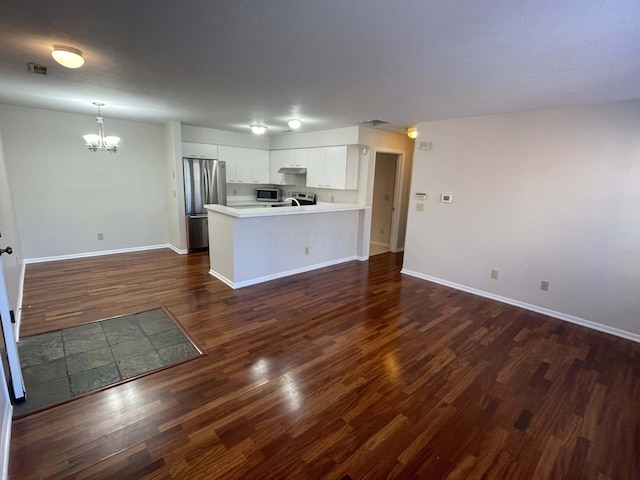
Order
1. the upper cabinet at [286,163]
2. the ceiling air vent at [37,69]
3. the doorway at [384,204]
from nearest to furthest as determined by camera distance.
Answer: the ceiling air vent at [37,69]
the upper cabinet at [286,163]
the doorway at [384,204]

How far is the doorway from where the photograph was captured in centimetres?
659

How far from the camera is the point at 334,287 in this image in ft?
14.5

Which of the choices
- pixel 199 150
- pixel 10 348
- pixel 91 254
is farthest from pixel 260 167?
pixel 10 348

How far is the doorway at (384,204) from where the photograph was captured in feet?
21.6

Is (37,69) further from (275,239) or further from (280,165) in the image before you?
(280,165)

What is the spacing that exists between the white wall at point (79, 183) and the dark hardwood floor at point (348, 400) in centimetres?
176

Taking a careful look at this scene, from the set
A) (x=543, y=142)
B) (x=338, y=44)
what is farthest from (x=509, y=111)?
(x=338, y=44)

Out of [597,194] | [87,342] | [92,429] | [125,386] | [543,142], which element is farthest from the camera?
[543,142]

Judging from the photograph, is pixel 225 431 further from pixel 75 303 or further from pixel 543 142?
pixel 543 142

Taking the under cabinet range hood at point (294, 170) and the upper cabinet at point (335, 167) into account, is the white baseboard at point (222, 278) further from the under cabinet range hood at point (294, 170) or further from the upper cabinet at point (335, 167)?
the under cabinet range hood at point (294, 170)

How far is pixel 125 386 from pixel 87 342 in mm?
901

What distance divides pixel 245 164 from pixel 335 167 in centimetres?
237

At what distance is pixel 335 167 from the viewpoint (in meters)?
5.66

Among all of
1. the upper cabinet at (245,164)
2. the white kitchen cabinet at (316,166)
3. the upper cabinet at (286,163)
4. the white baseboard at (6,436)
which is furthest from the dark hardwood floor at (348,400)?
the upper cabinet at (245,164)
